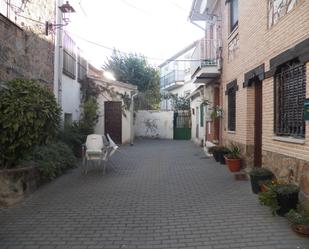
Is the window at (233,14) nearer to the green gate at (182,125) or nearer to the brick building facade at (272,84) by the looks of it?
the brick building facade at (272,84)

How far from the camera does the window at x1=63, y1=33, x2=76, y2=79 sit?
13665 millimetres

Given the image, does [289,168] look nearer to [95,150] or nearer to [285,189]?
[285,189]

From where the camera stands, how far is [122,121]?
19.9 m

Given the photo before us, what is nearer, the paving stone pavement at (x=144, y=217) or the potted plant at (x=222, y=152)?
the paving stone pavement at (x=144, y=217)

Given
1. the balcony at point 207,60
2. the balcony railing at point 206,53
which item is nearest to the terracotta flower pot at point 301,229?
the balcony at point 207,60

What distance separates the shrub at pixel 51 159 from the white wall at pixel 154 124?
1610 centimetres

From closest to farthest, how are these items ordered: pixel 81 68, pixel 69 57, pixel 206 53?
pixel 69 57 < pixel 206 53 < pixel 81 68

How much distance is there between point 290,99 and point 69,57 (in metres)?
9.99

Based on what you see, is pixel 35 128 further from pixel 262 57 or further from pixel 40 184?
pixel 262 57

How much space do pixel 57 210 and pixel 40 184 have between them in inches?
85.8

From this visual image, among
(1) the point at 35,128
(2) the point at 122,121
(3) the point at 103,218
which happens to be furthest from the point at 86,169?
(2) the point at 122,121

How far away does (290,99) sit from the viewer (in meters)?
6.80

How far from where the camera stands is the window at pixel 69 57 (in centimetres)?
1366

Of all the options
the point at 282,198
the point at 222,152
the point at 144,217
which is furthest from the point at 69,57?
the point at 282,198
